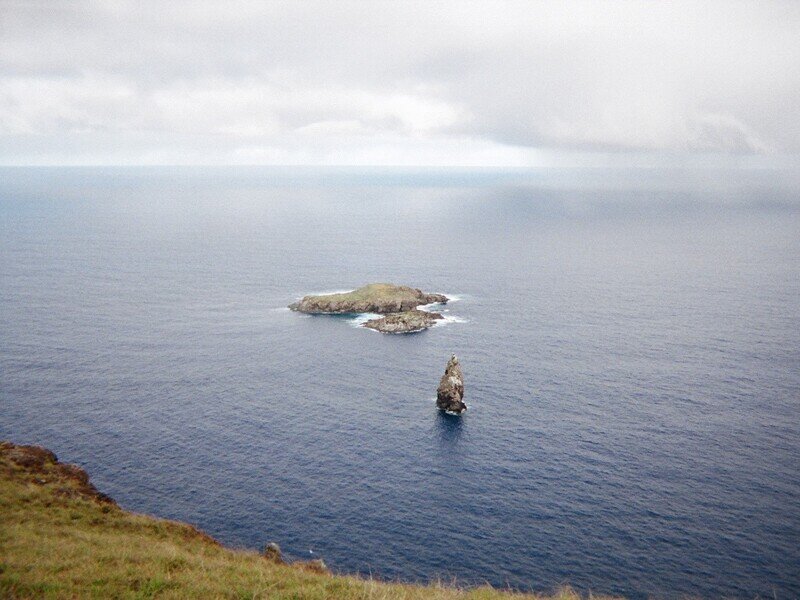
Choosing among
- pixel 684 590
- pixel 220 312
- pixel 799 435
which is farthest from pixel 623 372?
pixel 220 312

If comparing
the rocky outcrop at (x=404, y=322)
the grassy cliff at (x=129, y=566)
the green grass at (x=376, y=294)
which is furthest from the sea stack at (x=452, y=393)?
the green grass at (x=376, y=294)

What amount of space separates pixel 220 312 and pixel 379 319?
153 ft

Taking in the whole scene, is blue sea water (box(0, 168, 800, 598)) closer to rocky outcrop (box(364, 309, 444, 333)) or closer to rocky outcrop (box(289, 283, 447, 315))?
rocky outcrop (box(364, 309, 444, 333))

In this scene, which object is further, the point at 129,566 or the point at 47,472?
the point at 47,472

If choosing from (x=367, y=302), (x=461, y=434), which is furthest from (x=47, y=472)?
(x=367, y=302)

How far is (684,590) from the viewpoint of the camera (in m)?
63.3

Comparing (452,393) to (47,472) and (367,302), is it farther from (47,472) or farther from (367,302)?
(367,302)

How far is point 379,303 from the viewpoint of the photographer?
569 feet

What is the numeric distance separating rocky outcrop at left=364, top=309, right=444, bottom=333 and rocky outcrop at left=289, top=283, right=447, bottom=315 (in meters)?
9.17

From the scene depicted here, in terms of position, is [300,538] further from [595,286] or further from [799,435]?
[595,286]

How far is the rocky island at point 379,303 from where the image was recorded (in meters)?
162

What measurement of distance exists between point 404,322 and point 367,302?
20.4 meters

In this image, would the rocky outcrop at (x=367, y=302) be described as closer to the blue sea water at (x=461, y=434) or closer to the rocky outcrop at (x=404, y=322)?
the blue sea water at (x=461, y=434)

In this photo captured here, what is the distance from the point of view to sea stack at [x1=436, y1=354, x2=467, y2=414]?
107 meters
